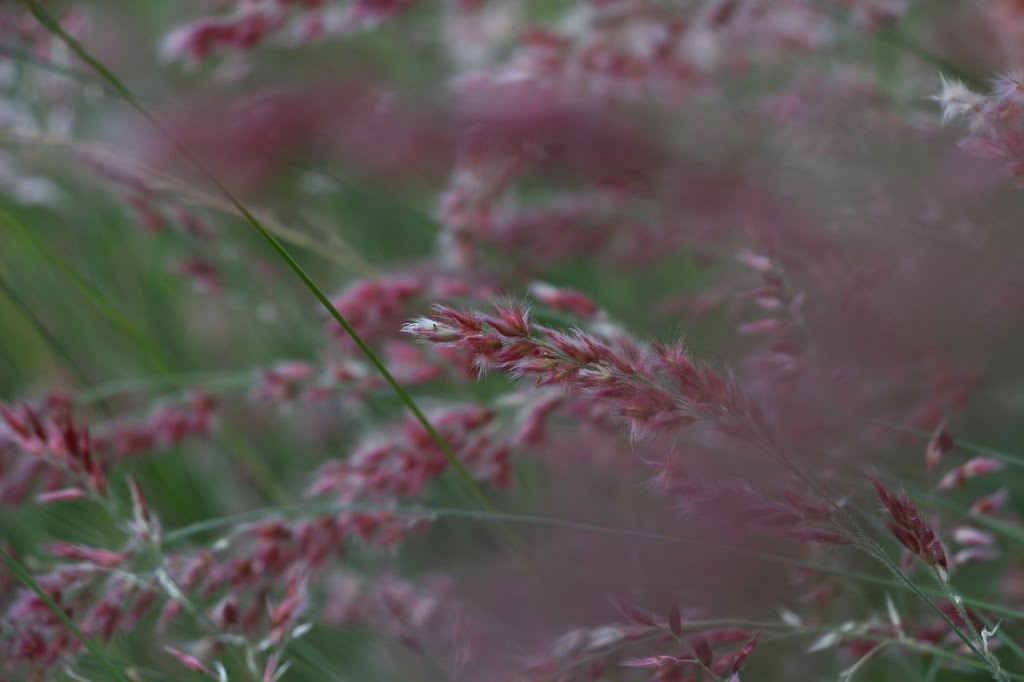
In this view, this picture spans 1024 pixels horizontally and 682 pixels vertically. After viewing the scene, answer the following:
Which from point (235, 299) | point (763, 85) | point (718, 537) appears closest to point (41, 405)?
point (235, 299)

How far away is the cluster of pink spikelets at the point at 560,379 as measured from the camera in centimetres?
91

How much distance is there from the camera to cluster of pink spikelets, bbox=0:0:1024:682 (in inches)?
36.0

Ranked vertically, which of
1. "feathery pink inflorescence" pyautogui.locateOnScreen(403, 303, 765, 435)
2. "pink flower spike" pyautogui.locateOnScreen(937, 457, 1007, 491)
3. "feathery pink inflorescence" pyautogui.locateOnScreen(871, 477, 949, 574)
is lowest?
"pink flower spike" pyautogui.locateOnScreen(937, 457, 1007, 491)

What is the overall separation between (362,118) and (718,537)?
829 mm

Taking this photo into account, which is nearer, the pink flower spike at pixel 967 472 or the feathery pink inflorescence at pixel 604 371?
the feathery pink inflorescence at pixel 604 371

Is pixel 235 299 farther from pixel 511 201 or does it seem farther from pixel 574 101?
pixel 574 101

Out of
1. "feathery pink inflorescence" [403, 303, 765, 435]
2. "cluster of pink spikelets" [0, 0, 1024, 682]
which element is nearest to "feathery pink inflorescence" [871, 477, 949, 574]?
"cluster of pink spikelets" [0, 0, 1024, 682]

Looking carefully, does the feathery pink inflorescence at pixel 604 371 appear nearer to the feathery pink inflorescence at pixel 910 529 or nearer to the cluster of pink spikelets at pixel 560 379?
the cluster of pink spikelets at pixel 560 379

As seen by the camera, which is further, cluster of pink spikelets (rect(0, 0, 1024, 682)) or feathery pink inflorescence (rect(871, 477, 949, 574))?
cluster of pink spikelets (rect(0, 0, 1024, 682))

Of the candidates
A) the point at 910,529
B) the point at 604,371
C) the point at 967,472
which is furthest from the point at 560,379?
the point at 967,472

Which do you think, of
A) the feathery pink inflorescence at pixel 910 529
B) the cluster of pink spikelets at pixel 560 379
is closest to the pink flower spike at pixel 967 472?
the cluster of pink spikelets at pixel 560 379

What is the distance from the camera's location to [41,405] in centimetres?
139

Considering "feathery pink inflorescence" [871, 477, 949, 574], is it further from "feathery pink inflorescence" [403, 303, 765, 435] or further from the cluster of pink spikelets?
"feathery pink inflorescence" [403, 303, 765, 435]

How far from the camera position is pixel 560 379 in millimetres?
771
